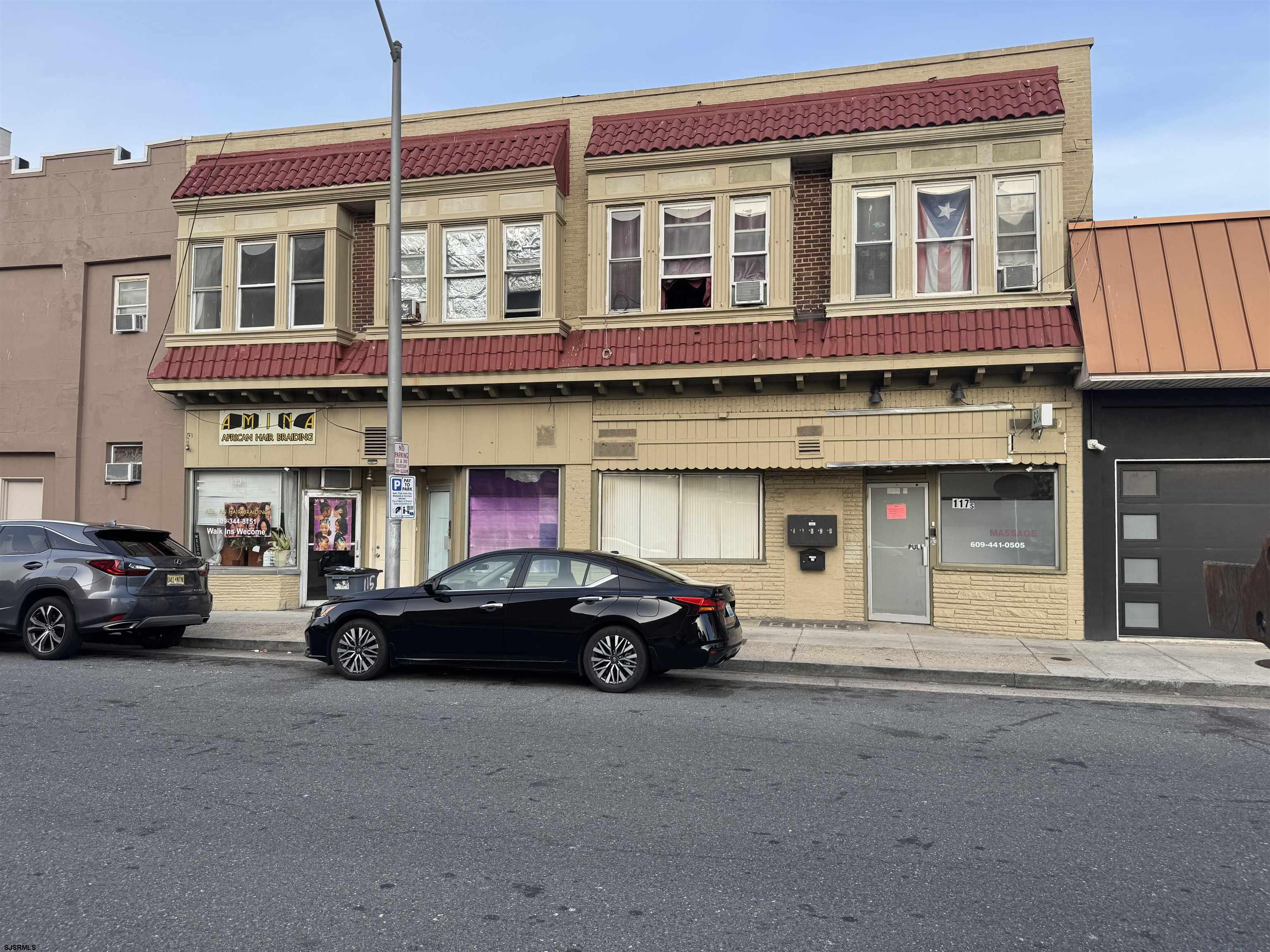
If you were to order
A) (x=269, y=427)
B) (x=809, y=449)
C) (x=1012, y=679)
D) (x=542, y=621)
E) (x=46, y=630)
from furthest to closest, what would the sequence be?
(x=269, y=427) → (x=809, y=449) → (x=46, y=630) → (x=1012, y=679) → (x=542, y=621)

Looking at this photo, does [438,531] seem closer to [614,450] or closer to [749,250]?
[614,450]

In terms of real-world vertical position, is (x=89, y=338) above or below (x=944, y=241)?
below

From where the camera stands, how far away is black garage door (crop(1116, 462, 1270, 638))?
40.2 feet

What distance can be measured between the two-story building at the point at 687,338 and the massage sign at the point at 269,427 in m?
0.05

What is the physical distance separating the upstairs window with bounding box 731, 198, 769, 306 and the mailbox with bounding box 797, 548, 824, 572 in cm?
378

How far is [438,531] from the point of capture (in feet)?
50.2

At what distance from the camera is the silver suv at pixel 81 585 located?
10.5m

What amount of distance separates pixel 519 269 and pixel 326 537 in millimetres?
5559

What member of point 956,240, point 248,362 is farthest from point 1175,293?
point 248,362

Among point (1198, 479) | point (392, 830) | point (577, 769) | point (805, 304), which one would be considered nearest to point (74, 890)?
point (392, 830)

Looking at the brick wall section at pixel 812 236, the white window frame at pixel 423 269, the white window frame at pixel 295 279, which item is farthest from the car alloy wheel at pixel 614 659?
the white window frame at pixel 295 279

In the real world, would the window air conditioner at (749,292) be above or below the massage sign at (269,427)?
above

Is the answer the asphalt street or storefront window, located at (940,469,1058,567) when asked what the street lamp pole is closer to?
the asphalt street

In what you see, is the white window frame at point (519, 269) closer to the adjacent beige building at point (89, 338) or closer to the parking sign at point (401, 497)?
the parking sign at point (401, 497)
